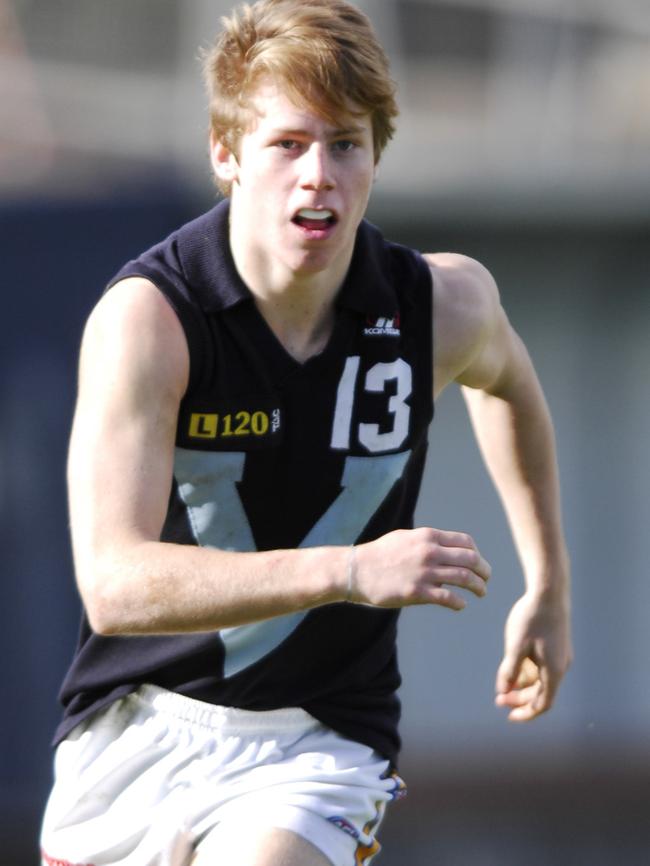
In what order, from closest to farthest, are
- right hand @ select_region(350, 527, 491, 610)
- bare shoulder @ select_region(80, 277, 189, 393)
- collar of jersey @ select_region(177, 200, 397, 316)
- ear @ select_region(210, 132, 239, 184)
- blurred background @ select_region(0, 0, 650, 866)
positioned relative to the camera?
1. right hand @ select_region(350, 527, 491, 610)
2. bare shoulder @ select_region(80, 277, 189, 393)
3. collar of jersey @ select_region(177, 200, 397, 316)
4. ear @ select_region(210, 132, 239, 184)
5. blurred background @ select_region(0, 0, 650, 866)

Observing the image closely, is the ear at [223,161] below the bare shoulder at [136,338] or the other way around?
the other way around

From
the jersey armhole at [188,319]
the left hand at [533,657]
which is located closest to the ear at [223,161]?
the jersey armhole at [188,319]

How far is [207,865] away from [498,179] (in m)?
7.34

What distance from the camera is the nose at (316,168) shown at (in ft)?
12.6

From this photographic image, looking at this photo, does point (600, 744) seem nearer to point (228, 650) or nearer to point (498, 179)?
point (498, 179)

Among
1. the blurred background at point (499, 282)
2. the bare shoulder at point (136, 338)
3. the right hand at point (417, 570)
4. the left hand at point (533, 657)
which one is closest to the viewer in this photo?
the right hand at point (417, 570)

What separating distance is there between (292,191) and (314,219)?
7 cm

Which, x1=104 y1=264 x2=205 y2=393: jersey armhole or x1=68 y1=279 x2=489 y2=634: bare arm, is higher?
x1=104 y1=264 x2=205 y2=393: jersey armhole

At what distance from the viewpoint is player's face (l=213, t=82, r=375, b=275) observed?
3.87 metres

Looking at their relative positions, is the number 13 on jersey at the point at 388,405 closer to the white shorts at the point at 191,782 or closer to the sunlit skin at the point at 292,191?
the sunlit skin at the point at 292,191

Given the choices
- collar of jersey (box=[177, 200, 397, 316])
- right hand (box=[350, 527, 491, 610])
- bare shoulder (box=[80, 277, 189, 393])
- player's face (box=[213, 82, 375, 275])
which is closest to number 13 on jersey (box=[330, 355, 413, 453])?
collar of jersey (box=[177, 200, 397, 316])

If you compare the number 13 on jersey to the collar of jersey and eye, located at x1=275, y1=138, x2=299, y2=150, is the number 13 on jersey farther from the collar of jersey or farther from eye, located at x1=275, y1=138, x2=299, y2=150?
eye, located at x1=275, y1=138, x2=299, y2=150

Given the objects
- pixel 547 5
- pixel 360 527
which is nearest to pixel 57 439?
pixel 547 5

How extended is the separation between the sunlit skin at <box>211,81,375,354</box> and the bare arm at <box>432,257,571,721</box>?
→ 49 cm
